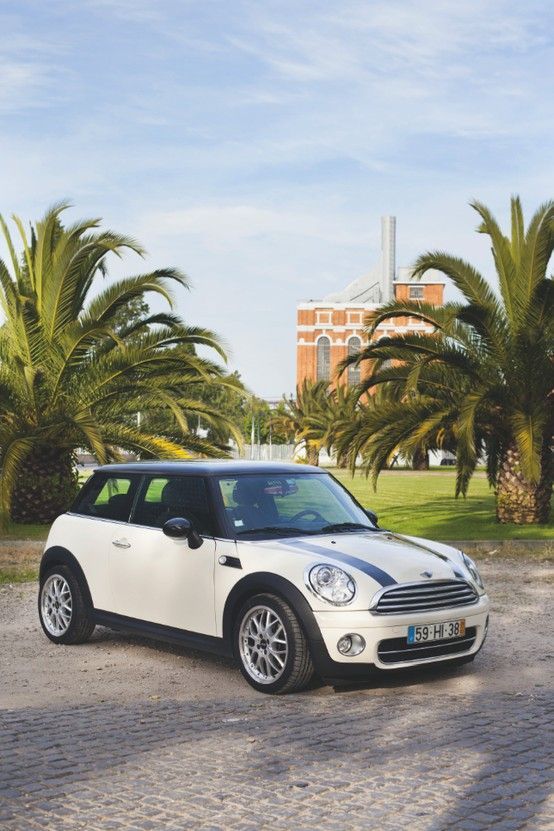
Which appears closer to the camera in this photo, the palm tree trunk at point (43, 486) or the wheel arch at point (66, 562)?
the wheel arch at point (66, 562)

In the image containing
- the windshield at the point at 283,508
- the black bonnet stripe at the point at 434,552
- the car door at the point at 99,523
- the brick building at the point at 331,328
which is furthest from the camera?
the brick building at the point at 331,328

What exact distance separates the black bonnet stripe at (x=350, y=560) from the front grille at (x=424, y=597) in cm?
9

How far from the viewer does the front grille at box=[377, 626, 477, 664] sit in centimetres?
719

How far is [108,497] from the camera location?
30.3ft

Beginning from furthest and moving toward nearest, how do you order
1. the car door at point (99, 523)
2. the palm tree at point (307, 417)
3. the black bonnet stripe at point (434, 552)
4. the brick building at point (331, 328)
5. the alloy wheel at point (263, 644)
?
the brick building at point (331, 328)
the palm tree at point (307, 417)
the car door at point (99, 523)
the black bonnet stripe at point (434, 552)
the alloy wheel at point (263, 644)

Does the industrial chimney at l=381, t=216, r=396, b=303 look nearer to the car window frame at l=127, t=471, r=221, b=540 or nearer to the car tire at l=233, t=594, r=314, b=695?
the car window frame at l=127, t=471, r=221, b=540

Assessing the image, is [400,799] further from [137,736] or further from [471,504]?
[471,504]

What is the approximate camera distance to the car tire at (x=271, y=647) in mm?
7211

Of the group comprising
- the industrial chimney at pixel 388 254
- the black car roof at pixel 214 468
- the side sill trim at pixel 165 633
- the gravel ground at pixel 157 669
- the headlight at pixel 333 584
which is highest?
the industrial chimney at pixel 388 254

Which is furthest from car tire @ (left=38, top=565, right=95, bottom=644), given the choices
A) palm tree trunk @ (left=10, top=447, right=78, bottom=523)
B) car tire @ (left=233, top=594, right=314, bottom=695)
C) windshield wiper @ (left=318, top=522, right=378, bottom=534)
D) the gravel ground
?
palm tree trunk @ (left=10, top=447, right=78, bottom=523)

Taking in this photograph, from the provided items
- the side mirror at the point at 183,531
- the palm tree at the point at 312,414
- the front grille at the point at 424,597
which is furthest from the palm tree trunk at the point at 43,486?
the palm tree at the point at 312,414

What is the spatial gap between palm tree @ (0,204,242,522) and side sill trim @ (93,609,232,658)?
9.79 meters

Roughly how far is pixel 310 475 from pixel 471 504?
20.2 m

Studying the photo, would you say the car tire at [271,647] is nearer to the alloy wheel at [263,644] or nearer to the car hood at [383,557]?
the alloy wheel at [263,644]
